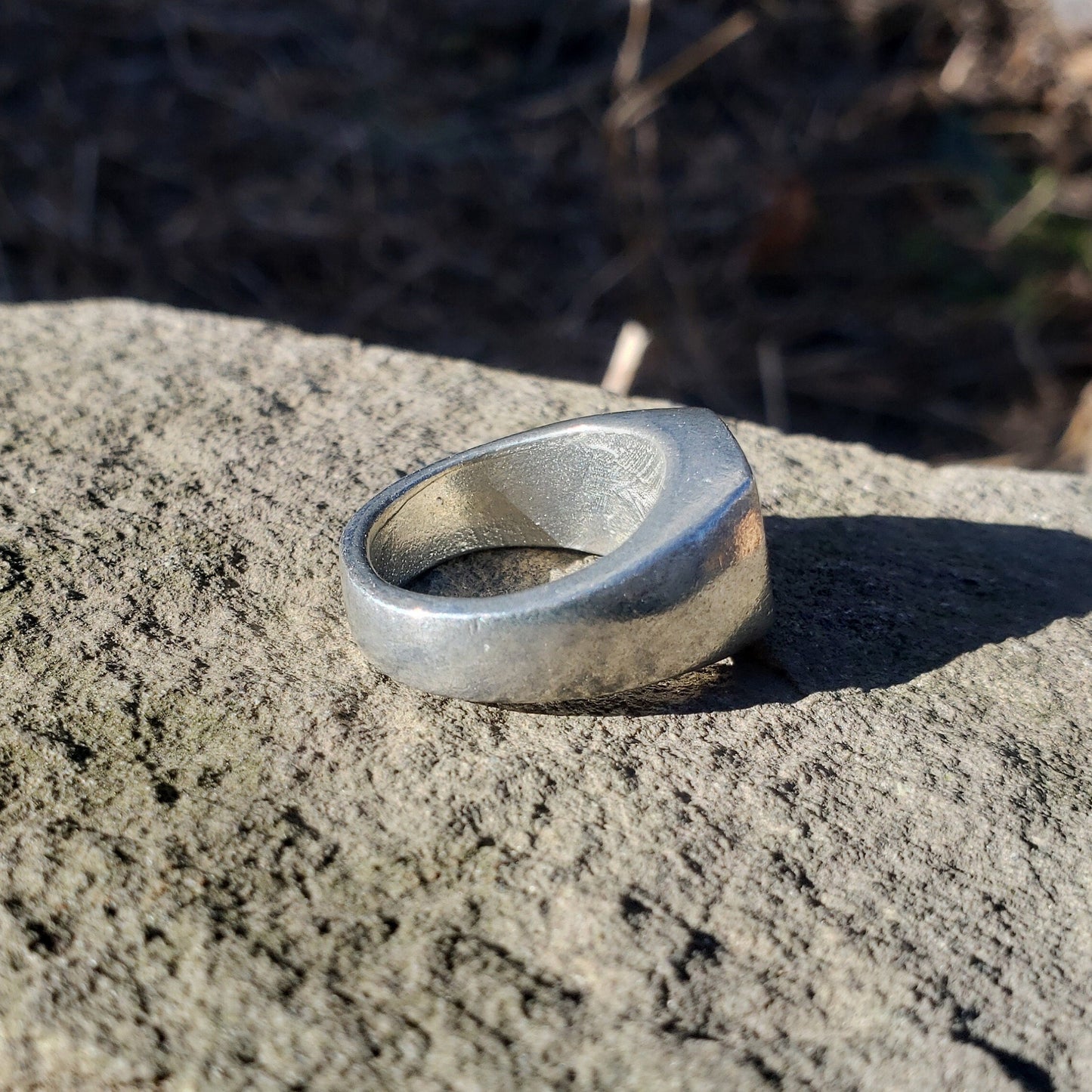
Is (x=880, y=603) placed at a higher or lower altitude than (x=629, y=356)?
higher

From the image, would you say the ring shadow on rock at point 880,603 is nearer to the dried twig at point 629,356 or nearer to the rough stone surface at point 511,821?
the rough stone surface at point 511,821

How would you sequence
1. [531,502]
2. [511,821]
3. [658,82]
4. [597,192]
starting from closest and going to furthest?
[511,821], [531,502], [658,82], [597,192]

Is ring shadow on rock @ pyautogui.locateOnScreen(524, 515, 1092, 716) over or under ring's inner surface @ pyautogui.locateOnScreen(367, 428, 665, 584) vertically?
under

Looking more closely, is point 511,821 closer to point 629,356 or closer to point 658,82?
point 629,356

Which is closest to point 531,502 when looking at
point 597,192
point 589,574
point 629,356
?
point 589,574

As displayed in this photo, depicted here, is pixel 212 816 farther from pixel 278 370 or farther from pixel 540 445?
pixel 278 370

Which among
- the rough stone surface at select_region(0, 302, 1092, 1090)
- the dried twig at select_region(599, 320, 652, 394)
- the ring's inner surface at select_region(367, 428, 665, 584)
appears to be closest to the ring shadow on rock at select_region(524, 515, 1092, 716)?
the rough stone surface at select_region(0, 302, 1092, 1090)

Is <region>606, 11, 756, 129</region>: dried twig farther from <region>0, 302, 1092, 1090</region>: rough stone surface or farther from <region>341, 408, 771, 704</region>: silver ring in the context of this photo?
<region>341, 408, 771, 704</region>: silver ring
